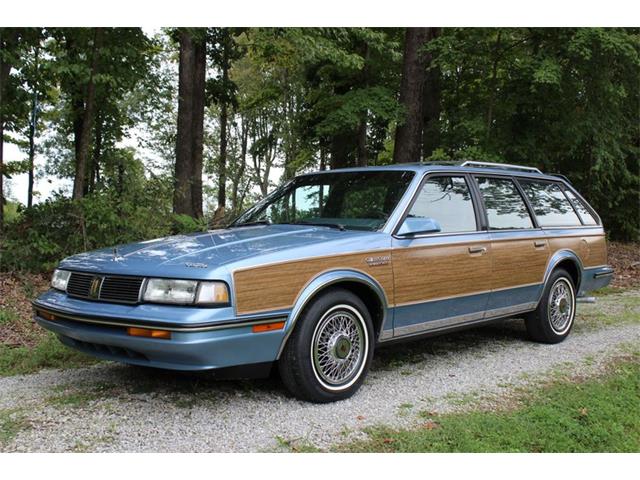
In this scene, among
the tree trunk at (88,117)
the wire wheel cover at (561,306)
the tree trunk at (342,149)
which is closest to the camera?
the wire wheel cover at (561,306)

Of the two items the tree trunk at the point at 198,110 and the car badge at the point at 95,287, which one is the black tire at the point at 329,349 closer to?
the car badge at the point at 95,287

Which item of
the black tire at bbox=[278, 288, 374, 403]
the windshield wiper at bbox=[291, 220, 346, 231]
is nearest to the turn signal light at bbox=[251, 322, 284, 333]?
the black tire at bbox=[278, 288, 374, 403]

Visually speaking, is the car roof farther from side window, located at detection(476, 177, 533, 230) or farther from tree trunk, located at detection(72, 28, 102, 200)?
tree trunk, located at detection(72, 28, 102, 200)

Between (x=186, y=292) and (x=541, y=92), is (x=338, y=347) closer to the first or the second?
(x=186, y=292)

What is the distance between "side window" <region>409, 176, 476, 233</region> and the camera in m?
5.30

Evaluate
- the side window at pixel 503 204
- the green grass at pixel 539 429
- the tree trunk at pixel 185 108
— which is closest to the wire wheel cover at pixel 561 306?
the side window at pixel 503 204

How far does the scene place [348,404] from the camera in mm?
4379

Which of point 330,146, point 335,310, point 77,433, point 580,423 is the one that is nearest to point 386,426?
point 335,310

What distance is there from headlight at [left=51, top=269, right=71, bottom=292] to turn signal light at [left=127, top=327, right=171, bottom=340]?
96 centimetres

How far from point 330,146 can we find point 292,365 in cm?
1556

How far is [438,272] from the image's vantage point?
5145 mm

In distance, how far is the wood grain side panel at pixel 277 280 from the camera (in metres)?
3.95

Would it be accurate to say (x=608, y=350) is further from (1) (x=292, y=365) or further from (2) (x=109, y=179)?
(2) (x=109, y=179)

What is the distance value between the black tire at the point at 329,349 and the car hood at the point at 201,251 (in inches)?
17.5
